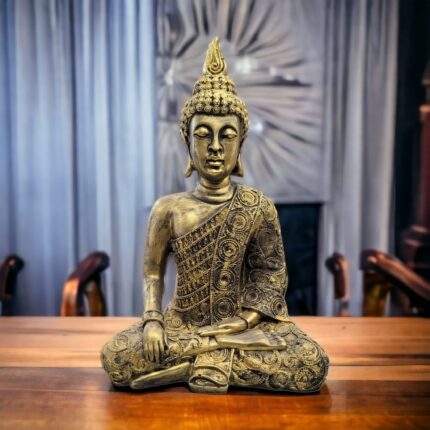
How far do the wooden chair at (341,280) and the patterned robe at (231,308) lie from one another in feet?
2.39

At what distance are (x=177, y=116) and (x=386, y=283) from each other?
0.90 meters

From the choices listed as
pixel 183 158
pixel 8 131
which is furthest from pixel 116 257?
pixel 8 131

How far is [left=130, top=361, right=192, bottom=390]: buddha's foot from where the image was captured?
1.04 meters

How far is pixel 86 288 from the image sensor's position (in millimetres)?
1781

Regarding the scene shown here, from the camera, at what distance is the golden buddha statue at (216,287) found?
1.04 meters

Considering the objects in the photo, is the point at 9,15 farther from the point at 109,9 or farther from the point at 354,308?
the point at 354,308

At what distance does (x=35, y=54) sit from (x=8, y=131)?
0.92ft

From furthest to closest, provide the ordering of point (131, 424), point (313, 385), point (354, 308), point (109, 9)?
point (354, 308)
point (109, 9)
point (313, 385)
point (131, 424)

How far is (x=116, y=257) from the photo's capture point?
78.8 inches

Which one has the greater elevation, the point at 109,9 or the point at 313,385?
the point at 109,9

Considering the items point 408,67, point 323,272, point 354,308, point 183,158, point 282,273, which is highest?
point 408,67

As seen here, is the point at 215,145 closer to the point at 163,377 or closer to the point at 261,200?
the point at 261,200

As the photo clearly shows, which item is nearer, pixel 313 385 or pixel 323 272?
pixel 313 385

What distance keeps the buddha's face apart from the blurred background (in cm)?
87
